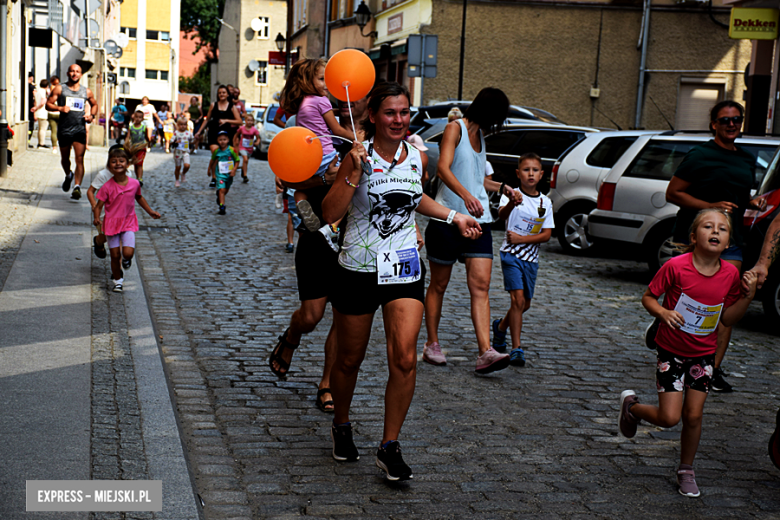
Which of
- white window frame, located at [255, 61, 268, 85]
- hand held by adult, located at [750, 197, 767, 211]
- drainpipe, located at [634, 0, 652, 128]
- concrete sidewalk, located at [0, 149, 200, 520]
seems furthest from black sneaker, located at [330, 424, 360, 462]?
white window frame, located at [255, 61, 268, 85]

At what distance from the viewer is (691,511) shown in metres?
4.25

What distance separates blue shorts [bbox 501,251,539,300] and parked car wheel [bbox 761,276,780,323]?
264 centimetres

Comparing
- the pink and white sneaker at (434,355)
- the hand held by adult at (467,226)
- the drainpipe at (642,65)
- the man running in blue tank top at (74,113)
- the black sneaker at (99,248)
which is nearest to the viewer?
the hand held by adult at (467,226)

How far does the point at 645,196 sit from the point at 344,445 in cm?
725

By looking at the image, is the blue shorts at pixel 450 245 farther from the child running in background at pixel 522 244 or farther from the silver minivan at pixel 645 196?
the silver minivan at pixel 645 196

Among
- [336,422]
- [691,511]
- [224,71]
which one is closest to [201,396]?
[336,422]

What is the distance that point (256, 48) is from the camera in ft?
236

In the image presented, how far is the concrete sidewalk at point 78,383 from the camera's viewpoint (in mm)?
4199

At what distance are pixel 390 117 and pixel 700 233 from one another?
1.49 meters

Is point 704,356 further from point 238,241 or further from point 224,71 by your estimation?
point 224,71

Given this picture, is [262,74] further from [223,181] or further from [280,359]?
[280,359]

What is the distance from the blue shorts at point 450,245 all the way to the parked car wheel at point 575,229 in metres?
6.64

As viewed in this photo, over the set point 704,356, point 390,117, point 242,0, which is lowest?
point 704,356

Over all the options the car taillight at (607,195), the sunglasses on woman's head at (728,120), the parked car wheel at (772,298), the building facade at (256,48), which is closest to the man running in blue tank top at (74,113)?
the car taillight at (607,195)
